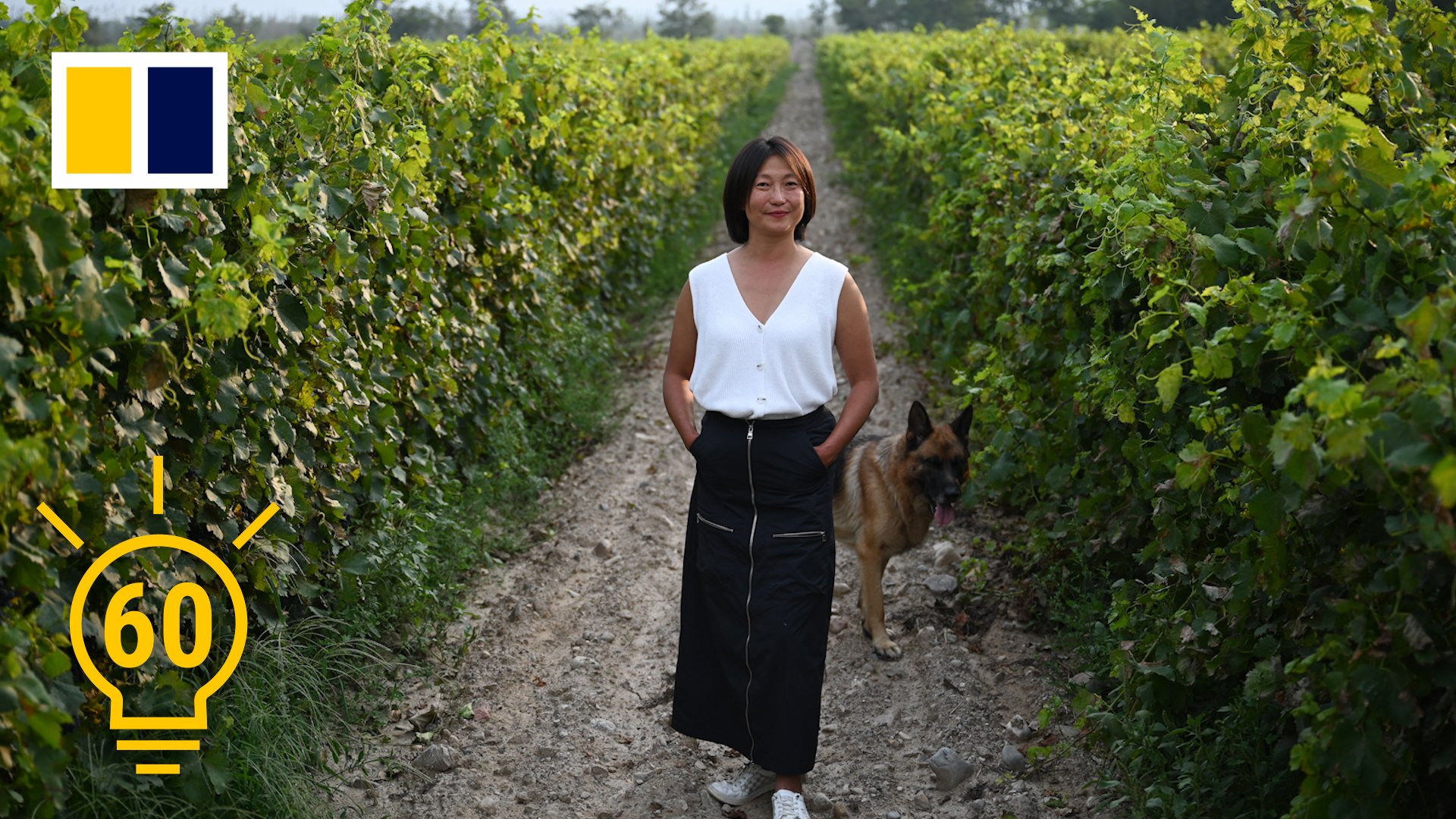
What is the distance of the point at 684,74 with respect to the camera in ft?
60.7

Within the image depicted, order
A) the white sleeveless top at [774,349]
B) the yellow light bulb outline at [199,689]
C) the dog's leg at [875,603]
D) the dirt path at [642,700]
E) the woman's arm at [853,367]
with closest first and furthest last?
the yellow light bulb outline at [199,689]
the white sleeveless top at [774,349]
the woman's arm at [853,367]
the dirt path at [642,700]
the dog's leg at [875,603]

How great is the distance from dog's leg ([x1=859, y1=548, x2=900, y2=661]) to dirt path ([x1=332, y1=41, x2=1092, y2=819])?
0.07 meters

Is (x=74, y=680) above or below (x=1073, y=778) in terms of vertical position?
above

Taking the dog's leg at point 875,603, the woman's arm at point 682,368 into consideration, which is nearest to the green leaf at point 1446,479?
the woman's arm at point 682,368

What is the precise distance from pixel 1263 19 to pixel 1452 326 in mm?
2270

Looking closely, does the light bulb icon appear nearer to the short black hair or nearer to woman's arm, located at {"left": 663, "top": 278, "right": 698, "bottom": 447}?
woman's arm, located at {"left": 663, "top": 278, "right": 698, "bottom": 447}

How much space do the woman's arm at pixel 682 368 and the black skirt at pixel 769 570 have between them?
5.3 inches

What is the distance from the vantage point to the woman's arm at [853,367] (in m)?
4.07

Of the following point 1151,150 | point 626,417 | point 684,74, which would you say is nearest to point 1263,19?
point 1151,150

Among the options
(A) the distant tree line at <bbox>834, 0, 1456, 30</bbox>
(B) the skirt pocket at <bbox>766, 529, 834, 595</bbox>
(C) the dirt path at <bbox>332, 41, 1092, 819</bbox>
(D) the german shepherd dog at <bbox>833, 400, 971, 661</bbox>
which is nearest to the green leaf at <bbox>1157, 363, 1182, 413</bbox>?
(B) the skirt pocket at <bbox>766, 529, 834, 595</bbox>

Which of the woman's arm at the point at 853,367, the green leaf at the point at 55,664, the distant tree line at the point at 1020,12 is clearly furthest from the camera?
the distant tree line at the point at 1020,12

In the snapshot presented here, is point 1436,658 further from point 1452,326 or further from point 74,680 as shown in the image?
point 74,680

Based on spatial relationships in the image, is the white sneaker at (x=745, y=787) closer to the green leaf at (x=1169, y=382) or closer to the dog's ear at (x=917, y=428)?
the dog's ear at (x=917, y=428)

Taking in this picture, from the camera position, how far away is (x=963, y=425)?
18.0 ft
